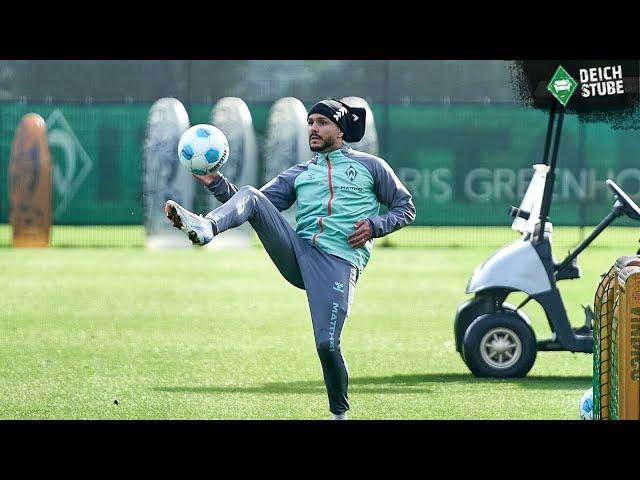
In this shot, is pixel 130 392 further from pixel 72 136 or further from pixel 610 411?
pixel 72 136

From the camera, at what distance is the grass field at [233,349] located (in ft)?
28.9

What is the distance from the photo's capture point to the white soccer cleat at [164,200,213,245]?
259 inches

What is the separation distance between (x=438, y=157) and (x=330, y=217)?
19.7m

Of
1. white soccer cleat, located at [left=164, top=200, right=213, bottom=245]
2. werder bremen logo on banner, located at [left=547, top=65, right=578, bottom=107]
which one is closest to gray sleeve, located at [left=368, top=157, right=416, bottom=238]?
white soccer cleat, located at [left=164, top=200, right=213, bottom=245]

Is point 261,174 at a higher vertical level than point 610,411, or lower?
higher

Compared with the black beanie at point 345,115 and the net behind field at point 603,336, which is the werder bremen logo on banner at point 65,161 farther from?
the net behind field at point 603,336

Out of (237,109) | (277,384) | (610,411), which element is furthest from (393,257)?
(610,411)

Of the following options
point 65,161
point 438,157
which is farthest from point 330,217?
point 65,161

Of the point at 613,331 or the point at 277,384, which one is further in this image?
the point at 277,384

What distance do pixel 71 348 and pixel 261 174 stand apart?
15.5 m

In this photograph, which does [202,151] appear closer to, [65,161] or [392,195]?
[392,195]

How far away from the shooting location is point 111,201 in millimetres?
27172

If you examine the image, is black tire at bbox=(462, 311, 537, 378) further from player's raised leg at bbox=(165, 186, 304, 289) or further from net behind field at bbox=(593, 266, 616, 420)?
net behind field at bbox=(593, 266, 616, 420)
